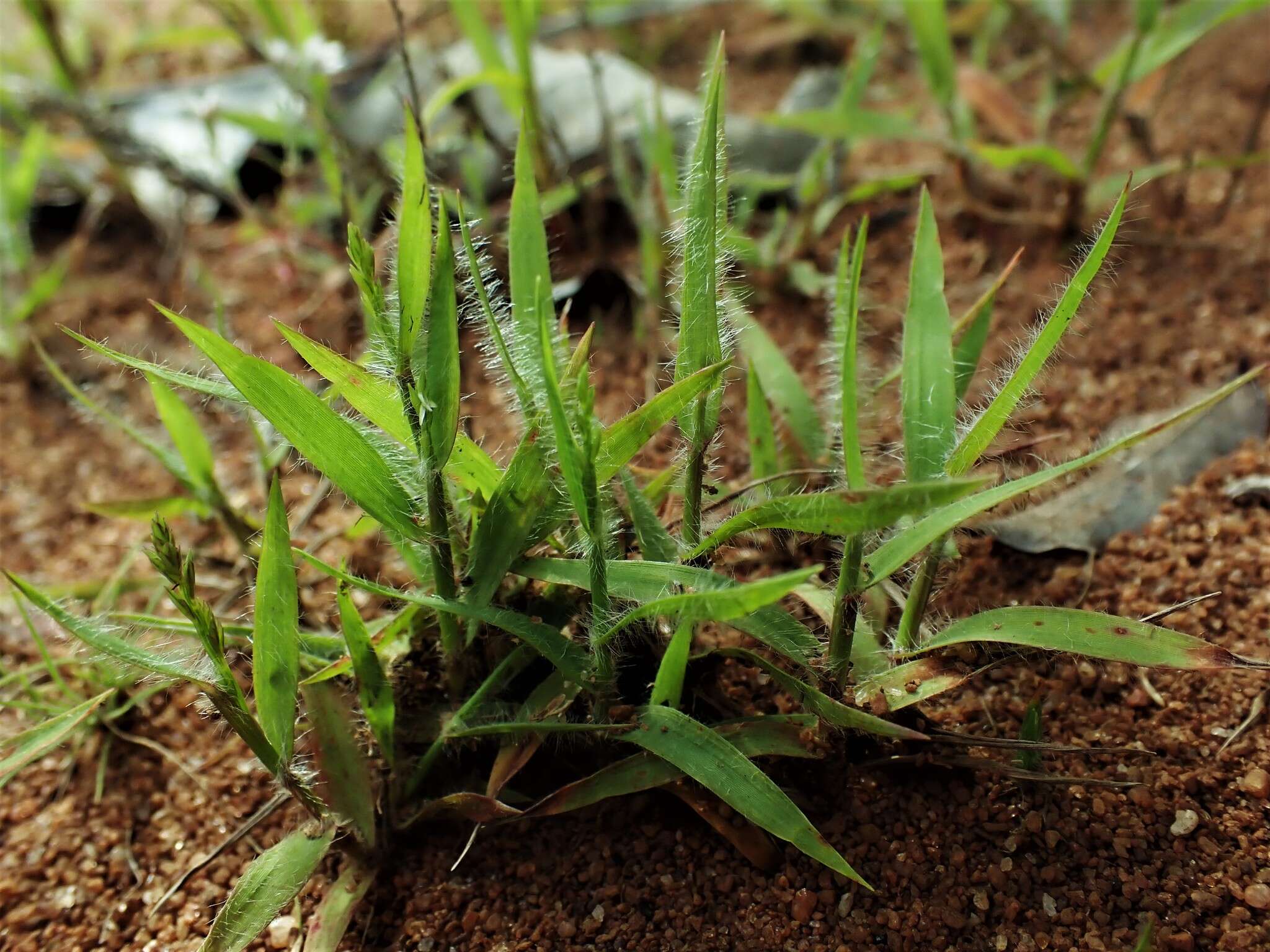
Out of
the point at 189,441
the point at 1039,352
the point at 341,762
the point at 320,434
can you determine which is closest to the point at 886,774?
the point at 1039,352

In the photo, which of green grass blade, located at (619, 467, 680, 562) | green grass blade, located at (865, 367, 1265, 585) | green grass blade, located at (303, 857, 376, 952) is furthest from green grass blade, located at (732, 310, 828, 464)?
green grass blade, located at (303, 857, 376, 952)

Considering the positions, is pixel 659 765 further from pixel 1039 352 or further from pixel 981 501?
pixel 1039 352

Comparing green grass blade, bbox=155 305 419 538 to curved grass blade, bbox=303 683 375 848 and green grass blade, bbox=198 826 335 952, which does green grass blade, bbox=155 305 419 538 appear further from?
green grass blade, bbox=198 826 335 952

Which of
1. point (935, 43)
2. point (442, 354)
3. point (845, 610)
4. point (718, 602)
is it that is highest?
point (935, 43)

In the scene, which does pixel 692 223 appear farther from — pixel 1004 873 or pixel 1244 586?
pixel 1244 586

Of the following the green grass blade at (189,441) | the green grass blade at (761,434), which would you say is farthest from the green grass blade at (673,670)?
the green grass blade at (189,441)

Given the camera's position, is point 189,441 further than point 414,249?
Yes

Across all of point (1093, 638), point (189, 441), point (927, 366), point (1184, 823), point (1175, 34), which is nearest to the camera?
point (1093, 638)

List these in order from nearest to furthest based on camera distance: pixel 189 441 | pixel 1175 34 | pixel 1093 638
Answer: pixel 1093 638 → pixel 189 441 → pixel 1175 34
